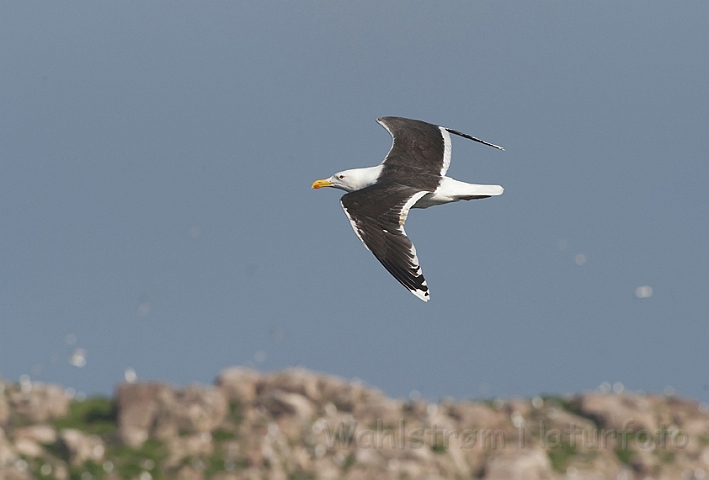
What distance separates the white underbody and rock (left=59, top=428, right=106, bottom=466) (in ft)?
101

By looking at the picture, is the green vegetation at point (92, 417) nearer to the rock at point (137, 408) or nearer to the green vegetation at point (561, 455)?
the rock at point (137, 408)

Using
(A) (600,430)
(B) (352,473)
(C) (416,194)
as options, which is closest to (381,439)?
Answer: (B) (352,473)

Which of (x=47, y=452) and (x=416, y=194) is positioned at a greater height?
(x=416, y=194)

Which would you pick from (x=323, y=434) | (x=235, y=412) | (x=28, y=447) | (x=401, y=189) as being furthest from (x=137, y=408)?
(x=401, y=189)

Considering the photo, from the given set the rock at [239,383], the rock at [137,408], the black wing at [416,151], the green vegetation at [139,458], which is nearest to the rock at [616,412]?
the rock at [239,383]

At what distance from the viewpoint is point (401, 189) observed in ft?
68.8

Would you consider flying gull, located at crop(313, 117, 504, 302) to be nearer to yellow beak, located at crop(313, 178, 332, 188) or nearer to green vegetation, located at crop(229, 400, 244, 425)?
yellow beak, located at crop(313, 178, 332, 188)

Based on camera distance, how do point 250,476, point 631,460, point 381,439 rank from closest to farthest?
point 250,476
point 381,439
point 631,460

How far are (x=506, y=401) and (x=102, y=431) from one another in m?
20.0

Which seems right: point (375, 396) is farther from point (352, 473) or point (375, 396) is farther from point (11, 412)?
point (11, 412)

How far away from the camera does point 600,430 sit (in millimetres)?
56031

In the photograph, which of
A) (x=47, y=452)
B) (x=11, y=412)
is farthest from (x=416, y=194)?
(x=11, y=412)

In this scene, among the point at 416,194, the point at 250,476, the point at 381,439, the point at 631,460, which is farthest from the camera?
the point at 631,460

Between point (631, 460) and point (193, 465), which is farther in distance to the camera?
point (631, 460)
